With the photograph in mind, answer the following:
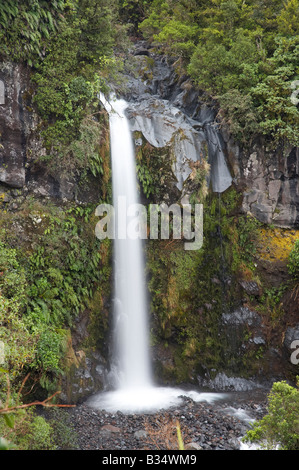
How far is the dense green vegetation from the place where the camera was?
37.2ft

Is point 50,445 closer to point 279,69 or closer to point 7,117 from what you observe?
point 7,117

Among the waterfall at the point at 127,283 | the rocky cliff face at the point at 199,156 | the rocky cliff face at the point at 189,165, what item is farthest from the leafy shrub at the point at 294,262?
the waterfall at the point at 127,283

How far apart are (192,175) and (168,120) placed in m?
A: 2.37

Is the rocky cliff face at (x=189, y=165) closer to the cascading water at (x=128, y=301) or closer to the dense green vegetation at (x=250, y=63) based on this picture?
the cascading water at (x=128, y=301)

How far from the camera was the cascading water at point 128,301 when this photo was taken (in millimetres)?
9781

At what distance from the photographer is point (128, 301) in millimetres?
10828

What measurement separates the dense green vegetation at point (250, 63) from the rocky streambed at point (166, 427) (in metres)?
8.82

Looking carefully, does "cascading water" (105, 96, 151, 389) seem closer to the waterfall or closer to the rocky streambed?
the waterfall

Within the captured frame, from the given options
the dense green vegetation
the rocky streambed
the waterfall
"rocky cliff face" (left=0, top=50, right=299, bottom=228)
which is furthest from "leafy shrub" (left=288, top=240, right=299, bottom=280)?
the waterfall

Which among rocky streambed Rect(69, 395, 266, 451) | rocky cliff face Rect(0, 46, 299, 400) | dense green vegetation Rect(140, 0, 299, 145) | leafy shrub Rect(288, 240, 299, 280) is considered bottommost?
rocky streambed Rect(69, 395, 266, 451)

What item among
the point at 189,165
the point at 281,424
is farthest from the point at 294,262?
the point at 281,424

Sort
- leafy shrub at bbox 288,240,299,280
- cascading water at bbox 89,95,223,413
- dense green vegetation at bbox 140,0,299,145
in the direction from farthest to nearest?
dense green vegetation at bbox 140,0,299,145 < leafy shrub at bbox 288,240,299,280 < cascading water at bbox 89,95,223,413

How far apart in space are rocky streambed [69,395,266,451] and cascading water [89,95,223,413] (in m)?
0.90
